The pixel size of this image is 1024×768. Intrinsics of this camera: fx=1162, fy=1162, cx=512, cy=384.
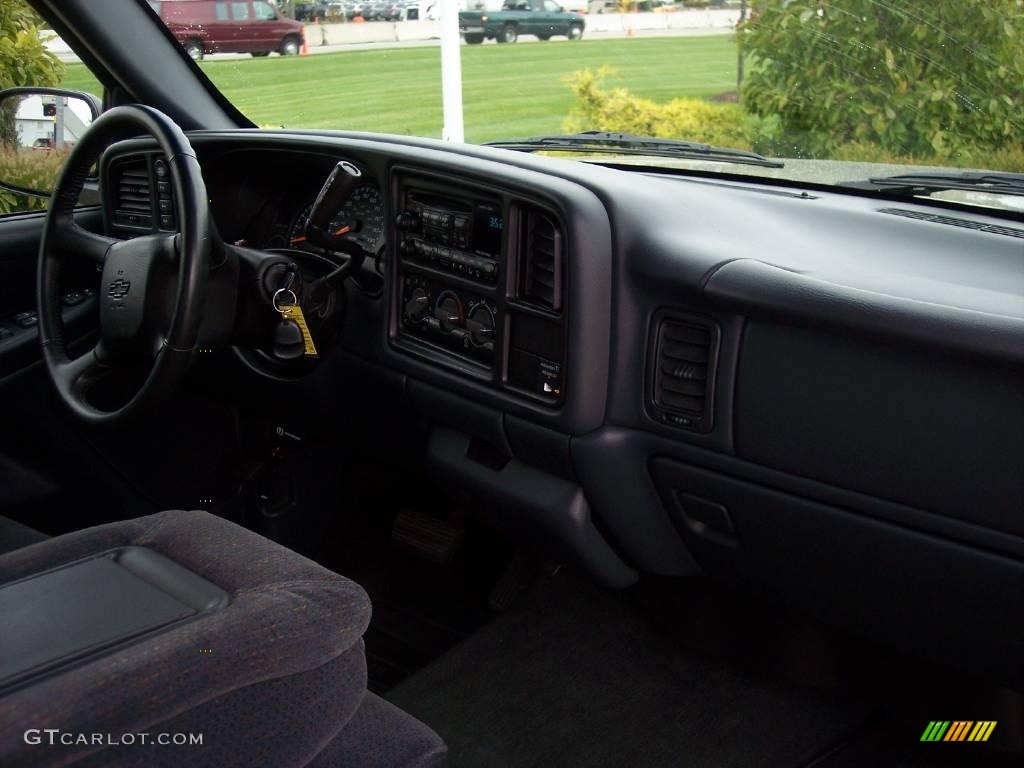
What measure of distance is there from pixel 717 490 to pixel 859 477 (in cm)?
29

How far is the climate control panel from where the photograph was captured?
2.28 m

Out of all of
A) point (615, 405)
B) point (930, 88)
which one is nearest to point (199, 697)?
point (615, 405)

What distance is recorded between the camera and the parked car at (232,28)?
3.02 meters

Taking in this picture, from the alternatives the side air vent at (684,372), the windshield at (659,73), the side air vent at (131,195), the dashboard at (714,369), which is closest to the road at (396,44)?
the windshield at (659,73)

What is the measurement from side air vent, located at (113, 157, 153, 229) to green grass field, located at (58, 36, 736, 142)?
459mm

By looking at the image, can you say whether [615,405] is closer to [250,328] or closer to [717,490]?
[717,490]

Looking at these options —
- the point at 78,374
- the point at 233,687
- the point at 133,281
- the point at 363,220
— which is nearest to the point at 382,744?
the point at 233,687

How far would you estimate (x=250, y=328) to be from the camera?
8.19 feet

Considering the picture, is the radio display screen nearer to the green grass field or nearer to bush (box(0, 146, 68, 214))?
the green grass field

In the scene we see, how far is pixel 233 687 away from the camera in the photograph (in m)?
1.19

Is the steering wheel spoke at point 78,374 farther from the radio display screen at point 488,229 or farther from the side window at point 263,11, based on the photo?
the side window at point 263,11

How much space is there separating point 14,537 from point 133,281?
1.82 ft

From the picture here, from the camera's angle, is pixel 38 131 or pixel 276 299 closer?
pixel 276 299

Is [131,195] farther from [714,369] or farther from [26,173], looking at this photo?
[714,369]
